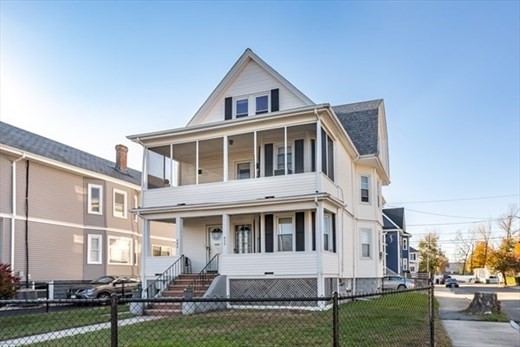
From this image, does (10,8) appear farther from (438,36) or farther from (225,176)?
(438,36)

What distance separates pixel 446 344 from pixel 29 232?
63.6 feet

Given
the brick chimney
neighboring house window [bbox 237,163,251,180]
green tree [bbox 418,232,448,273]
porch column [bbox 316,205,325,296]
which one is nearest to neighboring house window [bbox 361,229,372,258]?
neighboring house window [bbox 237,163,251,180]

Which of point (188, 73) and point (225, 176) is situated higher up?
point (188, 73)

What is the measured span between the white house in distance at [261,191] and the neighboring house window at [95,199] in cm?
759

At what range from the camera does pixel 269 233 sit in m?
18.7

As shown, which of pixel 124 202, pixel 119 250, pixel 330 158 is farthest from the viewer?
pixel 124 202

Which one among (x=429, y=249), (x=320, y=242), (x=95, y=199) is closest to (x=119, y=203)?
(x=95, y=199)

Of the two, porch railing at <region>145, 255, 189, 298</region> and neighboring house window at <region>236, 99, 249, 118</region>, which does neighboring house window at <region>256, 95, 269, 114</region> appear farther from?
porch railing at <region>145, 255, 189, 298</region>

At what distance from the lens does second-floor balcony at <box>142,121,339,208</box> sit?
1708 cm

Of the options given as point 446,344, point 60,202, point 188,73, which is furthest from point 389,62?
point 60,202

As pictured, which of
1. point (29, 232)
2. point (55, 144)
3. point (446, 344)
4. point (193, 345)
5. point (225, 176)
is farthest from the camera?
point (55, 144)

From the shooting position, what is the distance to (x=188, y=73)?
66.0 ft

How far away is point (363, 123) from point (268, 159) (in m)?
7.23

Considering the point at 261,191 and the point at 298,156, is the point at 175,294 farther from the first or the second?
the point at 298,156
